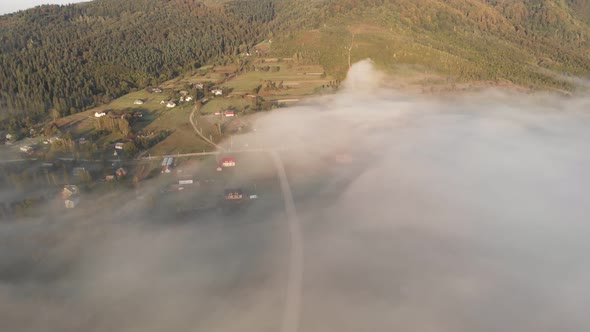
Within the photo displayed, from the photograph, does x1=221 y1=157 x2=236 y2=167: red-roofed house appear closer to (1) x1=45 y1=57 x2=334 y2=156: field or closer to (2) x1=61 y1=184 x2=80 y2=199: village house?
(1) x1=45 y1=57 x2=334 y2=156: field

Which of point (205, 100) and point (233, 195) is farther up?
point (205, 100)

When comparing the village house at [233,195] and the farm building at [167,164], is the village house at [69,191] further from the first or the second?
the village house at [233,195]

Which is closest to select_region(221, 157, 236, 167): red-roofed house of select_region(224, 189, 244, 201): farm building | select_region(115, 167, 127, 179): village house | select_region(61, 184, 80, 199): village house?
select_region(224, 189, 244, 201): farm building

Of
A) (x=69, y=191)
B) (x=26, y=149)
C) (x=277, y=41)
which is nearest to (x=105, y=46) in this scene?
(x=277, y=41)

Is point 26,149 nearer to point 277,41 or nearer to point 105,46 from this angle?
point 105,46

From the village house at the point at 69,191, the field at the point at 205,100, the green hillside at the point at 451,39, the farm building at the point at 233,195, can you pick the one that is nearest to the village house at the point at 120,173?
the village house at the point at 69,191

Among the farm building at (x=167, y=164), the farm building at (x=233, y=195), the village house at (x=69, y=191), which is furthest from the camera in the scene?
the farm building at (x=167, y=164)
